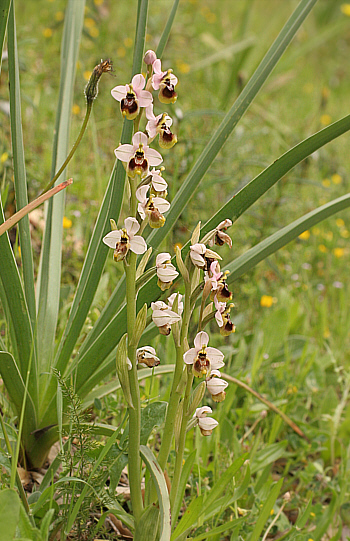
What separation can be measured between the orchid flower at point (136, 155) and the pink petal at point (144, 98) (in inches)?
1.6

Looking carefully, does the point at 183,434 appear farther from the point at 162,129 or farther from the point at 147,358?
the point at 162,129

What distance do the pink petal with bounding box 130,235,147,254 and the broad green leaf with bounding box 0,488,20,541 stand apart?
12.7 inches

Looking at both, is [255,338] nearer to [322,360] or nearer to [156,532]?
[322,360]

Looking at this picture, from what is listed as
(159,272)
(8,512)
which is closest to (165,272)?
(159,272)

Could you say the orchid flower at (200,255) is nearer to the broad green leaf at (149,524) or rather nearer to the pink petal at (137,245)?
the pink petal at (137,245)

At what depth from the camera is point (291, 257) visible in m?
2.08

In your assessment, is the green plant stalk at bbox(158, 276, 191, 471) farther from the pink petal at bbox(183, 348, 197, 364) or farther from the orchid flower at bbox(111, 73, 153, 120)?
the orchid flower at bbox(111, 73, 153, 120)

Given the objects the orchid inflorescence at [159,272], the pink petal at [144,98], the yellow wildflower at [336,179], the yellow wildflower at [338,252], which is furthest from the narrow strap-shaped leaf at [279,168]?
the yellow wildflower at [336,179]

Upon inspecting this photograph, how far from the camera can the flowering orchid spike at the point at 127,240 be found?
0.62 metres

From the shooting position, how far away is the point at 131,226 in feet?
2.06

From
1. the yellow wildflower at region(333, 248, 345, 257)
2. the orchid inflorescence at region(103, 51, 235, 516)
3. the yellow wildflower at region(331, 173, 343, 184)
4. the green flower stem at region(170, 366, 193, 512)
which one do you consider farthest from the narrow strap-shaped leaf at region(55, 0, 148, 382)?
the yellow wildflower at region(331, 173, 343, 184)

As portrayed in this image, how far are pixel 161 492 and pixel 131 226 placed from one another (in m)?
0.37

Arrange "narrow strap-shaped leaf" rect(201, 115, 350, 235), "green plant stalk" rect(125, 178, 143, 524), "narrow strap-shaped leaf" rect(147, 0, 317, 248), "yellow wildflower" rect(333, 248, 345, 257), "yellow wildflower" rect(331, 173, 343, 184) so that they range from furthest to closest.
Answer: "yellow wildflower" rect(331, 173, 343, 184) → "yellow wildflower" rect(333, 248, 345, 257) → "narrow strap-shaped leaf" rect(147, 0, 317, 248) → "narrow strap-shaped leaf" rect(201, 115, 350, 235) → "green plant stalk" rect(125, 178, 143, 524)

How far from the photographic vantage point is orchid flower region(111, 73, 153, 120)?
0.60 meters
